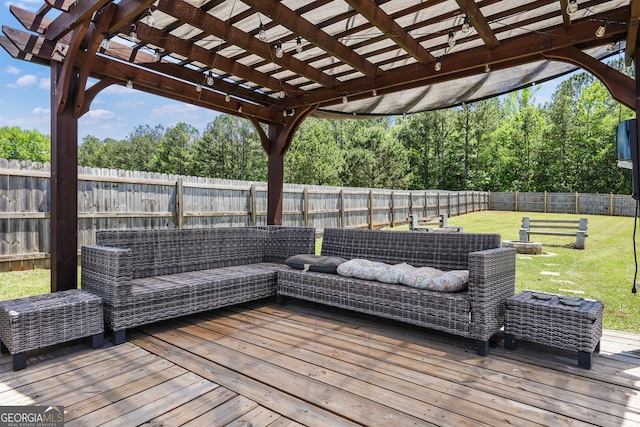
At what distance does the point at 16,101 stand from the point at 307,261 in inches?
1645

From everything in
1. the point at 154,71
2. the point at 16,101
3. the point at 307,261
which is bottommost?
the point at 307,261

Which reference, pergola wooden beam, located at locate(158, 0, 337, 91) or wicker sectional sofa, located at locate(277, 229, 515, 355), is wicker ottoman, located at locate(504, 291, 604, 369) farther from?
pergola wooden beam, located at locate(158, 0, 337, 91)

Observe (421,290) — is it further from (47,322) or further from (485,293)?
(47,322)

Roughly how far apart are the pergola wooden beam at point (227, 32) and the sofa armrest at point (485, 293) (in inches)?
100

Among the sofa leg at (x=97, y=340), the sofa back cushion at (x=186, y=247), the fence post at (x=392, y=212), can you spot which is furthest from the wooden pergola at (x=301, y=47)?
the fence post at (x=392, y=212)

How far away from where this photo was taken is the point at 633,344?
8.87 ft

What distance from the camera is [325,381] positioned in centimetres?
214

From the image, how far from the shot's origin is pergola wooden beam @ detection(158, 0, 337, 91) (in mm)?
2656

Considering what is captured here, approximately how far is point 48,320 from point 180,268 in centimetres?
133

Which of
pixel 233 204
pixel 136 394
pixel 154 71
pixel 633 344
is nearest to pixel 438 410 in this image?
pixel 136 394

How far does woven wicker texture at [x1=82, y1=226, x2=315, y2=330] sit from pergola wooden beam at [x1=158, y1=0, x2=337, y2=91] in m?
1.79

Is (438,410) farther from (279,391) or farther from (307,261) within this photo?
(307,261)

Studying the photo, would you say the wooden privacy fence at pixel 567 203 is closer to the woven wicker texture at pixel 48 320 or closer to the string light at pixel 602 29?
the string light at pixel 602 29

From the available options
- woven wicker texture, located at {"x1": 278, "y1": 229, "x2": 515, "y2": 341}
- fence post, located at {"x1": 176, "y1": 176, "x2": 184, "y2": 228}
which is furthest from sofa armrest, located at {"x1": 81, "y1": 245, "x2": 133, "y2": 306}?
fence post, located at {"x1": 176, "y1": 176, "x2": 184, "y2": 228}
